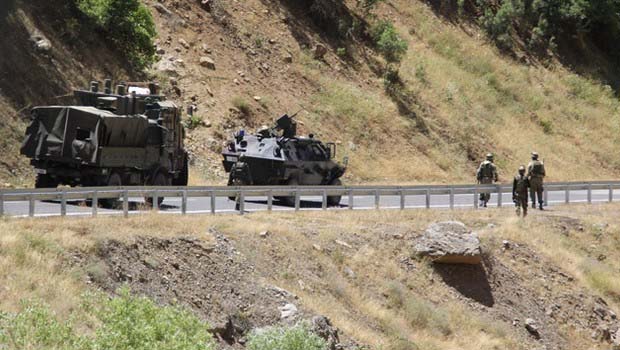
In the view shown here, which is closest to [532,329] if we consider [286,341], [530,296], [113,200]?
[530,296]

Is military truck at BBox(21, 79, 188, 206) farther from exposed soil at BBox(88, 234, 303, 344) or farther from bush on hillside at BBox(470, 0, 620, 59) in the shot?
bush on hillside at BBox(470, 0, 620, 59)

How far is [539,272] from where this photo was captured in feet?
88.9

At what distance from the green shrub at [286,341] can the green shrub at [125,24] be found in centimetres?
2725

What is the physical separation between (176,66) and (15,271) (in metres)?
28.5

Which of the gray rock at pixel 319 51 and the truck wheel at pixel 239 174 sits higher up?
the gray rock at pixel 319 51

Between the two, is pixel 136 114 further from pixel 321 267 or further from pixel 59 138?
pixel 321 267

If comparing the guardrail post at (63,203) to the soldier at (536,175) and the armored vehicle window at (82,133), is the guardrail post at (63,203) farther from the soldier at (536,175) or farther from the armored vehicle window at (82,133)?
the soldier at (536,175)

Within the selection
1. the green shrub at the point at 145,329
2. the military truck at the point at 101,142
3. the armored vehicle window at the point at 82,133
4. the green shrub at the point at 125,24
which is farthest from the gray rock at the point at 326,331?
the green shrub at the point at 125,24

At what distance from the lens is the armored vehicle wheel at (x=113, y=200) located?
24.7 m

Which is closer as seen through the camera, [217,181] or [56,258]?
[56,258]

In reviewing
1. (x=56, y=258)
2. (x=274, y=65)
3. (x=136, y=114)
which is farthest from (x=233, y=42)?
(x=56, y=258)

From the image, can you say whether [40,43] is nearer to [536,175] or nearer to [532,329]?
[536,175]

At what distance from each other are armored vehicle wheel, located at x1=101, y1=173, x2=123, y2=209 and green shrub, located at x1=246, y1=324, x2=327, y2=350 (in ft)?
28.6

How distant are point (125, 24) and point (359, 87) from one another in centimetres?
1304
